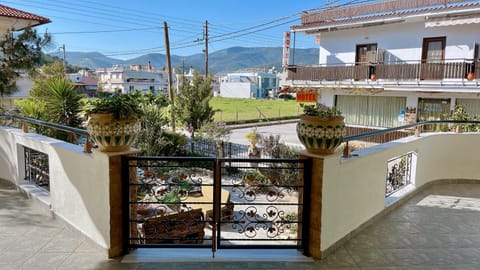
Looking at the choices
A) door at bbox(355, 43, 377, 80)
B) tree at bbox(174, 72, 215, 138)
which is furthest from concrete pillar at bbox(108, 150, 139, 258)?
door at bbox(355, 43, 377, 80)

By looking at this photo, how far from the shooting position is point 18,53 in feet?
18.4

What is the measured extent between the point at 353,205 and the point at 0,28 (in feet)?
30.3

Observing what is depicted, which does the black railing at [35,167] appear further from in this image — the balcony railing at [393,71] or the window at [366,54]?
the window at [366,54]

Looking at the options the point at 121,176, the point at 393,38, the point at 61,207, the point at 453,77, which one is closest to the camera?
the point at 121,176

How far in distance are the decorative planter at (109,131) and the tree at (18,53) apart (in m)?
3.82

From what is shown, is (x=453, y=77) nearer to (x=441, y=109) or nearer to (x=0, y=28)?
(x=441, y=109)

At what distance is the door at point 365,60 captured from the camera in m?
14.9

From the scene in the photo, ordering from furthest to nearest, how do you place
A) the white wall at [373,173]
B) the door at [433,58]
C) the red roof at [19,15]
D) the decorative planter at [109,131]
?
the door at [433,58] → the red roof at [19,15] → the white wall at [373,173] → the decorative planter at [109,131]

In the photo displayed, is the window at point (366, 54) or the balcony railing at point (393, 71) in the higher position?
the window at point (366, 54)

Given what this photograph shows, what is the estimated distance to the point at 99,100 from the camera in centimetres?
314

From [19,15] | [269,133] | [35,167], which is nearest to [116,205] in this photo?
[35,167]

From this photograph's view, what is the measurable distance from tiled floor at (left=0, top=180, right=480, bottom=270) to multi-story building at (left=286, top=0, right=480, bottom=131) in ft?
34.9

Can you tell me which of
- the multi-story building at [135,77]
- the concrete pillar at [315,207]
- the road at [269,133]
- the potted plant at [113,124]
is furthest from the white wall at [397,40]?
the multi-story building at [135,77]

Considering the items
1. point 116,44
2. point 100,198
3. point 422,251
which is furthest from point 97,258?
point 116,44
